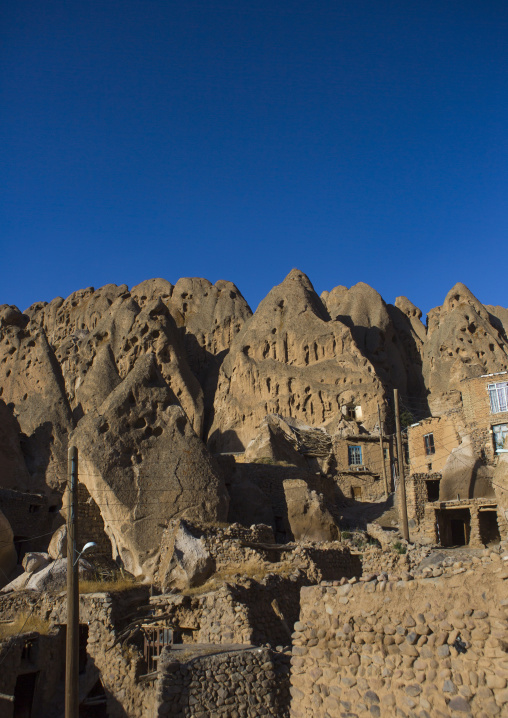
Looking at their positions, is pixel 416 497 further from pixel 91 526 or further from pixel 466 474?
pixel 91 526

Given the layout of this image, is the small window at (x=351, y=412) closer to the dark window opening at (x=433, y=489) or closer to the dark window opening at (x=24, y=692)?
the dark window opening at (x=433, y=489)

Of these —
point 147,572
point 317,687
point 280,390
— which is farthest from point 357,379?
point 317,687

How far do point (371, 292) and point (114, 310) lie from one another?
28.1 m

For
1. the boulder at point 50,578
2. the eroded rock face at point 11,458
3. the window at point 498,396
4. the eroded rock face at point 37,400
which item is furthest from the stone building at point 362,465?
the boulder at point 50,578

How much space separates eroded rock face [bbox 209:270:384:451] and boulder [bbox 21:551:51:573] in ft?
89.3

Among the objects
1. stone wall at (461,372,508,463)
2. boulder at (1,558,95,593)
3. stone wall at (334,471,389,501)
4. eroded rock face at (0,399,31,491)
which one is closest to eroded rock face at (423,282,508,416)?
stone wall at (334,471,389,501)

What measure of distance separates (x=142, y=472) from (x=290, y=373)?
89.4ft

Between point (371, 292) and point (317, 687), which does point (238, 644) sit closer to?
point (317, 687)

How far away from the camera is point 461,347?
5362 centimetres

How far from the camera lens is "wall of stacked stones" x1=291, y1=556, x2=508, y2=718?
20.7 ft

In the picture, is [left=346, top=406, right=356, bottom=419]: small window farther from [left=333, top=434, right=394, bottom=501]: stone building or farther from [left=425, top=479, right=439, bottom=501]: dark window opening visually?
[left=425, top=479, right=439, bottom=501]: dark window opening

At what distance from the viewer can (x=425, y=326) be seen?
67.3 m

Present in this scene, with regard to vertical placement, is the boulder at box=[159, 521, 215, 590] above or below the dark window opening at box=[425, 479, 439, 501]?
below

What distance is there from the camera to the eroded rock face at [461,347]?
1993 inches
